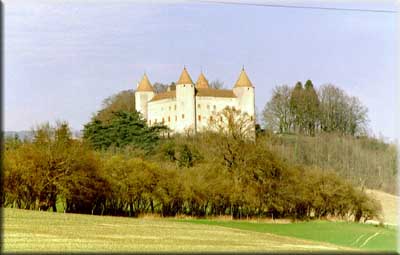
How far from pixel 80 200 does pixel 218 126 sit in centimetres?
874

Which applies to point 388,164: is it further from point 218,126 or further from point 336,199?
point 218,126

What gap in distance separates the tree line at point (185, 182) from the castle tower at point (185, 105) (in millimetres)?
18318

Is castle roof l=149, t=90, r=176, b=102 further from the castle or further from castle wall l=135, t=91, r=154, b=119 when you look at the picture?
castle wall l=135, t=91, r=154, b=119

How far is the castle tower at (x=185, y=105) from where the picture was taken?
50.8 meters

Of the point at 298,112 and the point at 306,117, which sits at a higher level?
the point at 298,112

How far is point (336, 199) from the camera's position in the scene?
29.0 metres

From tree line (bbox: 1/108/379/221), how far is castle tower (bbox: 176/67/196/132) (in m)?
18.3

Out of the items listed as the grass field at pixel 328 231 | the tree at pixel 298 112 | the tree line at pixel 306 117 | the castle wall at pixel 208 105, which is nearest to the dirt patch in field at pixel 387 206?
the grass field at pixel 328 231

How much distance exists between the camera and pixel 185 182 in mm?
26703

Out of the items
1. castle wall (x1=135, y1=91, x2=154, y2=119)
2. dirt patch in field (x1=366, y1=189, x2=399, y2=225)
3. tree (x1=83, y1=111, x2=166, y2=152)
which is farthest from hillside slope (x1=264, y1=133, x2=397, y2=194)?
castle wall (x1=135, y1=91, x2=154, y2=119)

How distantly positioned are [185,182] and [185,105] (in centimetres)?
2627

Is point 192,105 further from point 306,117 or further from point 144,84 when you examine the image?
point 144,84

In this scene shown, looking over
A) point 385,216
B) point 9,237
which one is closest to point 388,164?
point 385,216

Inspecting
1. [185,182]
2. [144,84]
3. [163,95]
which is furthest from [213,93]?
[185,182]
